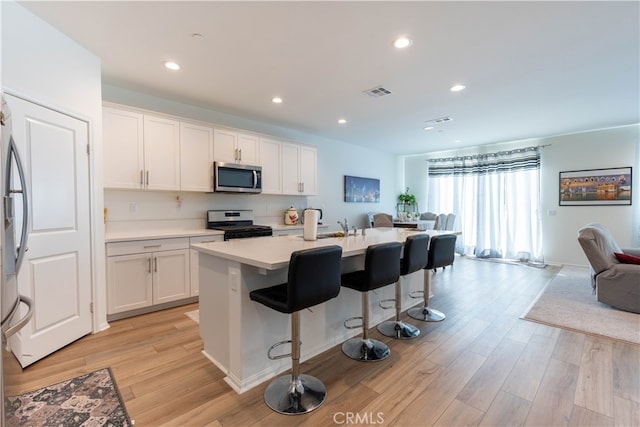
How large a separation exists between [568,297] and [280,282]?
12.9ft

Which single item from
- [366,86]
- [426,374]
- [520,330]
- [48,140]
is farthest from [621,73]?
[48,140]

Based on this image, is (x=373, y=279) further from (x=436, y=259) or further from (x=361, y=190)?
(x=361, y=190)

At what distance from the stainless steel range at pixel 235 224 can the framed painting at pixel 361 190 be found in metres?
2.54

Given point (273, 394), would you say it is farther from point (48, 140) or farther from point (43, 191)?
point (48, 140)

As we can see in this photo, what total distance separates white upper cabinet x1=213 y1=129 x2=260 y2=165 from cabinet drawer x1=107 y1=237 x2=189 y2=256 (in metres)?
1.25

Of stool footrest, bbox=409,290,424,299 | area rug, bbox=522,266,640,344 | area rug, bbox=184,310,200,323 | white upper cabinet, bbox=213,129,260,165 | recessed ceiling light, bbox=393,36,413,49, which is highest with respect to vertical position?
recessed ceiling light, bbox=393,36,413,49

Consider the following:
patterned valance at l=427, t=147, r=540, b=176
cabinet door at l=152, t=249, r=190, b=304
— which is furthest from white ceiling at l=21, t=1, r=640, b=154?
cabinet door at l=152, t=249, r=190, b=304

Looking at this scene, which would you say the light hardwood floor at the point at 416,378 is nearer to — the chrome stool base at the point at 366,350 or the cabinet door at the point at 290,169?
the chrome stool base at the point at 366,350

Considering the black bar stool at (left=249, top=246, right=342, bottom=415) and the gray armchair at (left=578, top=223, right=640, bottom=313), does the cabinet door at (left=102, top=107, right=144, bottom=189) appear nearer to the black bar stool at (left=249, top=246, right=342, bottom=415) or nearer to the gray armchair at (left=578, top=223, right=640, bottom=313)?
the black bar stool at (left=249, top=246, right=342, bottom=415)

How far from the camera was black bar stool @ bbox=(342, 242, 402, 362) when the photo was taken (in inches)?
→ 82.2

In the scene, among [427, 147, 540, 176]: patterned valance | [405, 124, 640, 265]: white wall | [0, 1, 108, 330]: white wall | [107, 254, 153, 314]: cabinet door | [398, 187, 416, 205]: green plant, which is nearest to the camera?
[0, 1, 108, 330]: white wall

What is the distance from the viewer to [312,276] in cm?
169

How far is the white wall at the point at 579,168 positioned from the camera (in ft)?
16.6

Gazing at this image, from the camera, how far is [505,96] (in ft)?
11.8
